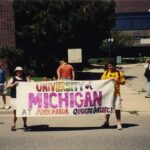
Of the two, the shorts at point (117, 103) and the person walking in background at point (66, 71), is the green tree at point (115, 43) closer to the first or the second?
the person walking in background at point (66, 71)

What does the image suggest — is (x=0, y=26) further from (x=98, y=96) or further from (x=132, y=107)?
(x=98, y=96)

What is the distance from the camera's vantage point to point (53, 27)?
1208 inches

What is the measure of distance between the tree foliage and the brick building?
451 millimetres

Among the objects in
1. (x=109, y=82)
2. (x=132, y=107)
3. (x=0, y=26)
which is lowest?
(x=132, y=107)

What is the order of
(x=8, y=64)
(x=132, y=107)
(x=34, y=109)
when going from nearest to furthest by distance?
(x=34, y=109) → (x=132, y=107) → (x=8, y=64)

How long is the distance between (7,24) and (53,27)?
3.72 m

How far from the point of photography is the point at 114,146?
9.59 m

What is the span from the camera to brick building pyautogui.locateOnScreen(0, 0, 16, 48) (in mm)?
32219

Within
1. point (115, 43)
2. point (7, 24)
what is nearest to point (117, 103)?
point (7, 24)

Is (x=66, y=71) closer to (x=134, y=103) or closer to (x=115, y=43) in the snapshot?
(x=134, y=103)

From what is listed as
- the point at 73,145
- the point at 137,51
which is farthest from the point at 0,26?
the point at 137,51

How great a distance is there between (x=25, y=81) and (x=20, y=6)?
21.0 meters

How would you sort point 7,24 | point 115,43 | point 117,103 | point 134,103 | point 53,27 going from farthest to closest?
point 115,43 → point 7,24 → point 53,27 → point 134,103 → point 117,103

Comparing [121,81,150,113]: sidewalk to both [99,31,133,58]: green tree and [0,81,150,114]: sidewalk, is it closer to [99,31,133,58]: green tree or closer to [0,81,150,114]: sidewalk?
[0,81,150,114]: sidewalk
